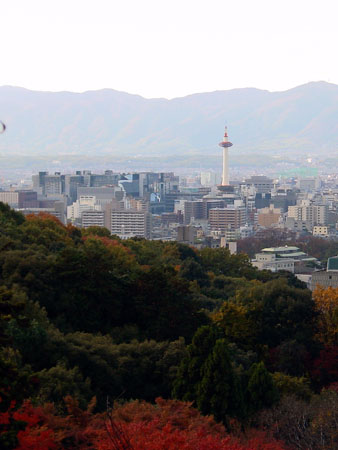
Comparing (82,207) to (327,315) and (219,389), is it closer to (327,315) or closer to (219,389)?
(327,315)

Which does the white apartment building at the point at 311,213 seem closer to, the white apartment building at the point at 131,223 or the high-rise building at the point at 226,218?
the high-rise building at the point at 226,218

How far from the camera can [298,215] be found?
354 feet

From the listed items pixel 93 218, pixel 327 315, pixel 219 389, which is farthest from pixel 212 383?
pixel 93 218

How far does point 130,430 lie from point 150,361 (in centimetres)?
525

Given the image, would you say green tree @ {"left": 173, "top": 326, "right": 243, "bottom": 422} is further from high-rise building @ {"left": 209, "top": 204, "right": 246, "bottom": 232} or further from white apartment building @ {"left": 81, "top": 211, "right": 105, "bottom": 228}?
high-rise building @ {"left": 209, "top": 204, "right": 246, "bottom": 232}

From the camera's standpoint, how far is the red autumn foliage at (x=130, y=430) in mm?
10570

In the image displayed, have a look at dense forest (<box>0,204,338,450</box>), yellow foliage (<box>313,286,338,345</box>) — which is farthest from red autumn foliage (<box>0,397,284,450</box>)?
yellow foliage (<box>313,286,338,345</box>)

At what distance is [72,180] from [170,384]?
130 metres

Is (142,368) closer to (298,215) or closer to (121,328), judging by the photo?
(121,328)

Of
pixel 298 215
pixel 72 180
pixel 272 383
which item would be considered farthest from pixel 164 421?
pixel 72 180

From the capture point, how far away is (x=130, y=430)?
11.3 m

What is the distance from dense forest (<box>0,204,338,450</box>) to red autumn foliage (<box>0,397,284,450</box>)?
19mm

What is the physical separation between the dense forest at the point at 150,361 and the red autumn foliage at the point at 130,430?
0.02 m

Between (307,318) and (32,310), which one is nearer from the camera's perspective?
(32,310)
